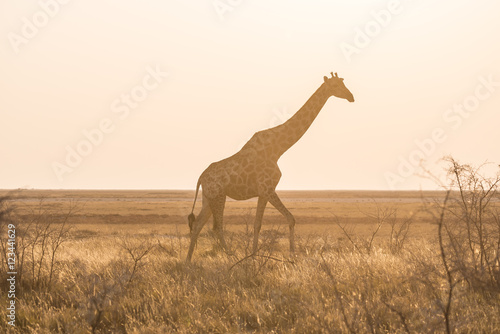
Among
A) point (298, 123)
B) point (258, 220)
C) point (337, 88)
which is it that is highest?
point (337, 88)

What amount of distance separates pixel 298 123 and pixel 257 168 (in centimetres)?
156

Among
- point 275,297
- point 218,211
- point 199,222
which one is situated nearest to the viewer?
point 275,297

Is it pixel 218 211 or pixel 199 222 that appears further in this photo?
pixel 218 211

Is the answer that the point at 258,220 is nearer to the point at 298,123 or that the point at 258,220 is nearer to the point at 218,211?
the point at 218,211

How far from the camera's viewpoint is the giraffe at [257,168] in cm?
1176

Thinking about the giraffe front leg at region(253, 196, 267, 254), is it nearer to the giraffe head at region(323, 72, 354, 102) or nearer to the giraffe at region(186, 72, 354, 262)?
the giraffe at region(186, 72, 354, 262)

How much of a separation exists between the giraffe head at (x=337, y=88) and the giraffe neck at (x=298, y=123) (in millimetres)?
123

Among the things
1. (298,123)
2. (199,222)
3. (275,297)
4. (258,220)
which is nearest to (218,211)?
(199,222)

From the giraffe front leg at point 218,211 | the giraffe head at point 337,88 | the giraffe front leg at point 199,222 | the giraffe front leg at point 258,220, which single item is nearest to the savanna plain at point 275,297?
the giraffe front leg at point 258,220

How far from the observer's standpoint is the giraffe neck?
12.3 meters

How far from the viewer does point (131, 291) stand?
855cm

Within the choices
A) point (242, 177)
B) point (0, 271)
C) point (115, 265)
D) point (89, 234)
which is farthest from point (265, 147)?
point (89, 234)

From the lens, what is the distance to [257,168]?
11844mm

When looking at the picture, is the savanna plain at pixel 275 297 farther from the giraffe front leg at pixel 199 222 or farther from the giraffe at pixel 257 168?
the giraffe at pixel 257 168
